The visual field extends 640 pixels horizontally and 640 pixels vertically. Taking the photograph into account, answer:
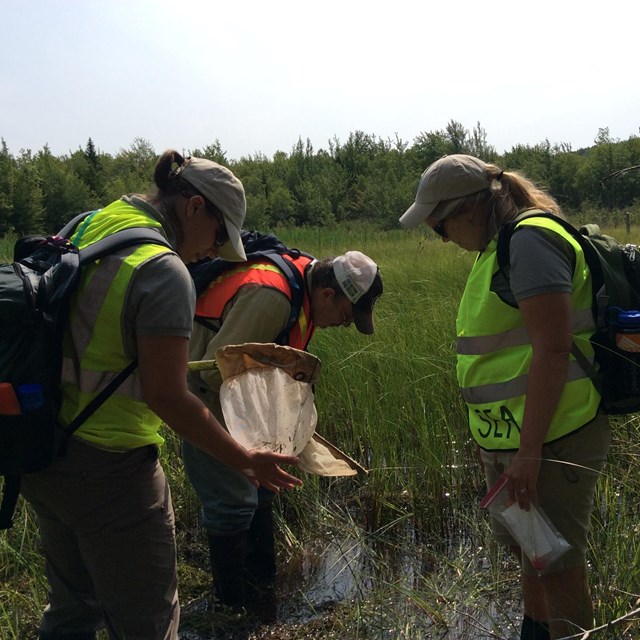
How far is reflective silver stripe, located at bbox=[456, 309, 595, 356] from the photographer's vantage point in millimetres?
1937

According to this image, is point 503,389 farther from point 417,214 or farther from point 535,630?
point 535,630

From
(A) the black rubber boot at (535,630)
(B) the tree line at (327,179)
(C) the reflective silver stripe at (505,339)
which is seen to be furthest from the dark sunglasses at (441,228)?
(B) the tree line at (327,179)

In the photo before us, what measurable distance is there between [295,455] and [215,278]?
3.03 feet

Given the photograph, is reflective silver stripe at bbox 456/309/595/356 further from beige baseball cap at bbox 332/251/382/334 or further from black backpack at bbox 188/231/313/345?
black backpack at bbox 188/231/313/345

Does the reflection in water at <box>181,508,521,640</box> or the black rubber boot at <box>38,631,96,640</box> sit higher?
the black rubber boot at <box>38,631,96,640</box>

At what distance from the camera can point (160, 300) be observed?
5.30 ft

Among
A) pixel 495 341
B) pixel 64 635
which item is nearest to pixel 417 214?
pixel 495 341

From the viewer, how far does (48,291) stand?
1638mm

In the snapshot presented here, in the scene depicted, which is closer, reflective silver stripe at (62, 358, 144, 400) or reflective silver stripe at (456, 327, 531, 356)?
reflective silver stripe at (62, 358, 144, 400)

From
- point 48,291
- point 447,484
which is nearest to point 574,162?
point 447,484

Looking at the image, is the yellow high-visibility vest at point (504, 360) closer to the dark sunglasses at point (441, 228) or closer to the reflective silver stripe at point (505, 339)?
the reflective silver stripe at point (505, 339)

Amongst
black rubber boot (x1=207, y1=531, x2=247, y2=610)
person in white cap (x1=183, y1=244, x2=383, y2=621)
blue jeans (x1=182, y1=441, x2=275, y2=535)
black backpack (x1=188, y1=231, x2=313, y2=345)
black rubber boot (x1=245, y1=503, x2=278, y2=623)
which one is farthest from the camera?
black rubber boot (x1=245, y1=503, x2=278, y2=623)

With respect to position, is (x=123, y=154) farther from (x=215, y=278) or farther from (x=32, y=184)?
(x=215, y=278)

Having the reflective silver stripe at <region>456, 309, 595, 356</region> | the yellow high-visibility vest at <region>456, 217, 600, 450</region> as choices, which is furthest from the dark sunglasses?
the reflective silver stripe at <region>456, 309, 595, 356</region>
